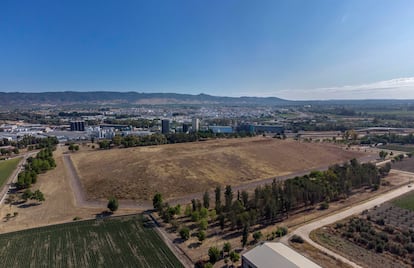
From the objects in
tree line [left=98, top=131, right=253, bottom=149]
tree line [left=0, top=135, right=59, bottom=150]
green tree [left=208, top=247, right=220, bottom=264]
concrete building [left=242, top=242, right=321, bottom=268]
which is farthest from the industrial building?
concrete building [left=242, top=242, right=321, bottom=268]

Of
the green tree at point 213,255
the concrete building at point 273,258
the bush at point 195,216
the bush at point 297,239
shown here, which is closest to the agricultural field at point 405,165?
the bush at point 297,239

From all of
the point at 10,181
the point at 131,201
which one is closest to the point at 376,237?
the point at 131,201

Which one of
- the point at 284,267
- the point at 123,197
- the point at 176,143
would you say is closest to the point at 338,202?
the point at 284,267

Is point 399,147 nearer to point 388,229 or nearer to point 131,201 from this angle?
point 388,229

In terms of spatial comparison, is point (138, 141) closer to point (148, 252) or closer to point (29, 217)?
point (29, 217)

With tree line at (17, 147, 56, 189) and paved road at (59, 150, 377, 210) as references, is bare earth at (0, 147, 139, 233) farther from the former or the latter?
tree line at (17, 147, 56, 189)

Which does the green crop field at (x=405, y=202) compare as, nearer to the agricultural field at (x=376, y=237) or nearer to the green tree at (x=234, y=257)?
the agricultural field at (x=376, y=237)
